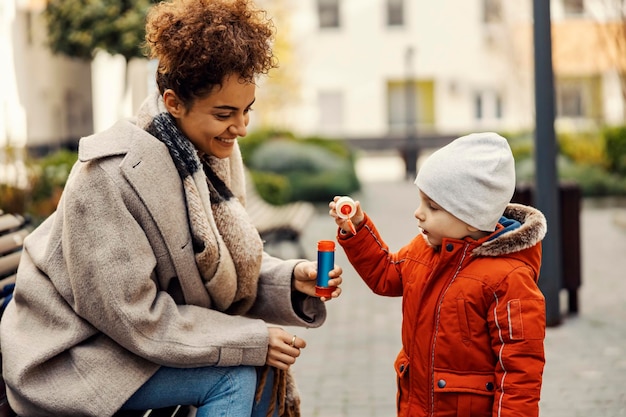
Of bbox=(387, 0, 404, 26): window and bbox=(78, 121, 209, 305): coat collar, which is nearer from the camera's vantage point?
bbox=(78, 121, 209, 305): coat collar

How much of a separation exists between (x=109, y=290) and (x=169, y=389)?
400mm

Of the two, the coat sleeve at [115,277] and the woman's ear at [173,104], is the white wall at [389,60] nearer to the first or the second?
the woman's ear at [173,104]

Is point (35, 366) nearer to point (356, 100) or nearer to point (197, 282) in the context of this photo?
point (197, 282)

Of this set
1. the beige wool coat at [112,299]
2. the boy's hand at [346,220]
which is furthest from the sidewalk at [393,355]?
the beige wool coat at [112,299]

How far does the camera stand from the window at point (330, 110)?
1425 inches

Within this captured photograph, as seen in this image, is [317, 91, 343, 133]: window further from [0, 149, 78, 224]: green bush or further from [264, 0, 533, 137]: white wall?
[0, 149, 78, 224]: green bush

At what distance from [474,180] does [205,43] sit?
92 cm

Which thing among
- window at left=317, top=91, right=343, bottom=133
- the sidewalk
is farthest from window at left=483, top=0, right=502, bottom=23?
the sidewalk

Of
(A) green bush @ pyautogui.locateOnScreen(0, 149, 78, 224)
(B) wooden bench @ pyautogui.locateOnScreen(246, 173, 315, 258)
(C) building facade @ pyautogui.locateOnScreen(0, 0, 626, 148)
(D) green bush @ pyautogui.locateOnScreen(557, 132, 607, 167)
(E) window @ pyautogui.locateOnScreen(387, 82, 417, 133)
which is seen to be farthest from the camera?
(E) window @ pyautogui.locateOnScreen(387, 82, 417, 133)

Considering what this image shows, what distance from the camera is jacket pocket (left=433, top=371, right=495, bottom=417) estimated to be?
9.71 ft

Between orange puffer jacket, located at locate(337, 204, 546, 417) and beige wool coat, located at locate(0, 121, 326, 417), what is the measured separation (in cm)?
50

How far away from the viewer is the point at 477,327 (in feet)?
9.67

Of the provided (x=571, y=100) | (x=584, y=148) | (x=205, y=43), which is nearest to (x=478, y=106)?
(x=571, y=100)

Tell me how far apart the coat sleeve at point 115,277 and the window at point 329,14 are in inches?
1312
